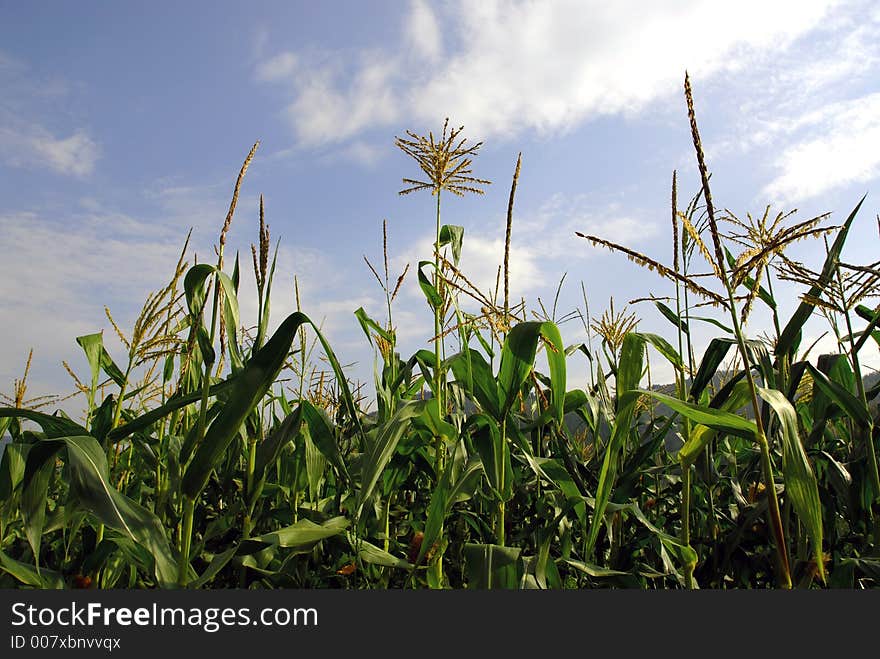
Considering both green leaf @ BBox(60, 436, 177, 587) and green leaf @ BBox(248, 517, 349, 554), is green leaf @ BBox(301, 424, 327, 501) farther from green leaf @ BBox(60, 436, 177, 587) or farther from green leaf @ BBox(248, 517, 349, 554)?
green leaf @ BBox(60, 436, 177, 587)

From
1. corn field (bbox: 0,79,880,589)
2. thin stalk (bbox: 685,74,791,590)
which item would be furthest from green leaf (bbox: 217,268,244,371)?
thin stalk (bbox: 685,74,791,590)

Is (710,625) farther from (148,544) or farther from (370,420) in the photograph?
(370,420)

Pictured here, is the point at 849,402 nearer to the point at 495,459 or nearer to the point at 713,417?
the point at 713,417

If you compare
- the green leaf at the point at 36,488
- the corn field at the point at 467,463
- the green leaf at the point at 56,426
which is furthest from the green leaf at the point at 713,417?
the green leaf at the point at 56,426

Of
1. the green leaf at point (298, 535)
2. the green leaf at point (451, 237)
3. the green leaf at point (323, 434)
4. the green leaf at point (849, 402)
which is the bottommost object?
the green leaf at point (298, 535)

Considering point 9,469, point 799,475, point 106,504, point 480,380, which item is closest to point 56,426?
point 9,469

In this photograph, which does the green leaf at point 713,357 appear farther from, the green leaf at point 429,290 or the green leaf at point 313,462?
the green leaf at point 313,462

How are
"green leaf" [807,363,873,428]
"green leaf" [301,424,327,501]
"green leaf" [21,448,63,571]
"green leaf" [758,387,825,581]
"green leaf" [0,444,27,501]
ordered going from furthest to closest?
"green leaf" [301,424,327,501]
"green leaf" [0,444,27,501]
"green leaf" [807,363,873,428]
"green leaf" [21,448,63,571]
"green leaf" [758,387,825,581]

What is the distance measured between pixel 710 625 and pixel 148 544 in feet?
4.37

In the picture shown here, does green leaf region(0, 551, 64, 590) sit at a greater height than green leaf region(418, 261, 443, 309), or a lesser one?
lesser

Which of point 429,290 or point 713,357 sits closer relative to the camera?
point 713,357

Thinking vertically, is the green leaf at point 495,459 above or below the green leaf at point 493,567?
above

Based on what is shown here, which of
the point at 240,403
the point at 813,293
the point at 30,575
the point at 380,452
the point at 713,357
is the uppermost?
the point at 813,293

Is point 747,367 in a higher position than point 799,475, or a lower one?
higher
